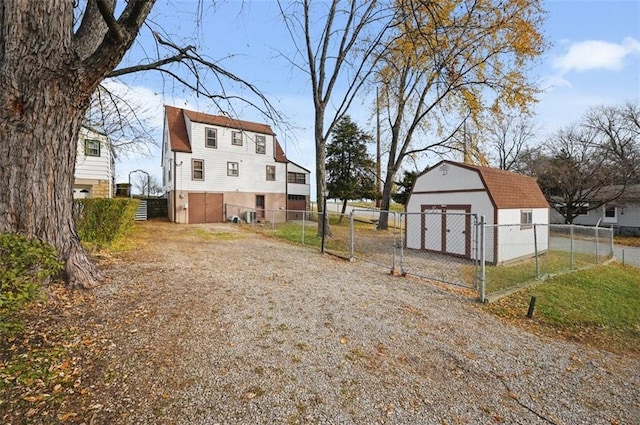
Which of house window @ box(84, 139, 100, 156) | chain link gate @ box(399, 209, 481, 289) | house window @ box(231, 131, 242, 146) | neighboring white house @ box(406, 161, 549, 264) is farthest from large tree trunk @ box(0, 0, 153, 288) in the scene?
house window @ box(231, 131, 242, 146)

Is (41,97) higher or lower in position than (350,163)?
lower

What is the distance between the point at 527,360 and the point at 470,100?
52.5 ft

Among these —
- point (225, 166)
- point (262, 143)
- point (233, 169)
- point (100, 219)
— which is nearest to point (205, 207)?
point (225, 166)

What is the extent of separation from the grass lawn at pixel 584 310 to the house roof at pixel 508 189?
3.07 m

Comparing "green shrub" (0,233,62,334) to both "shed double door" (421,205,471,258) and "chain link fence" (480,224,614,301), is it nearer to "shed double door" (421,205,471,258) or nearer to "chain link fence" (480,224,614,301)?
"chain link fence" (480,224,614,301)

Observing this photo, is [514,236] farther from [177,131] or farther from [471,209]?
[177,131]

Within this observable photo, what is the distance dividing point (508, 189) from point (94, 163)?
743 inches

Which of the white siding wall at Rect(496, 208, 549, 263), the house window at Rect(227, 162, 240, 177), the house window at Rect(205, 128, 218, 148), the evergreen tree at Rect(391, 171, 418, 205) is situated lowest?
the white siding wall at Rect(496, 208, 549, 263)

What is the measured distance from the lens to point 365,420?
2.43 metres

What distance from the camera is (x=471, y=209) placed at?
10.6 m

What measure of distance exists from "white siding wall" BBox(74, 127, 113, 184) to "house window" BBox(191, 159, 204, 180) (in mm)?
5109

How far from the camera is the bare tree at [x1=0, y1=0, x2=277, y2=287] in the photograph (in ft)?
12.6

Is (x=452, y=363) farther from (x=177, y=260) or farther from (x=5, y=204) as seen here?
(x=177, y=260)

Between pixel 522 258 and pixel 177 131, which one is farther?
pixel 177 131
